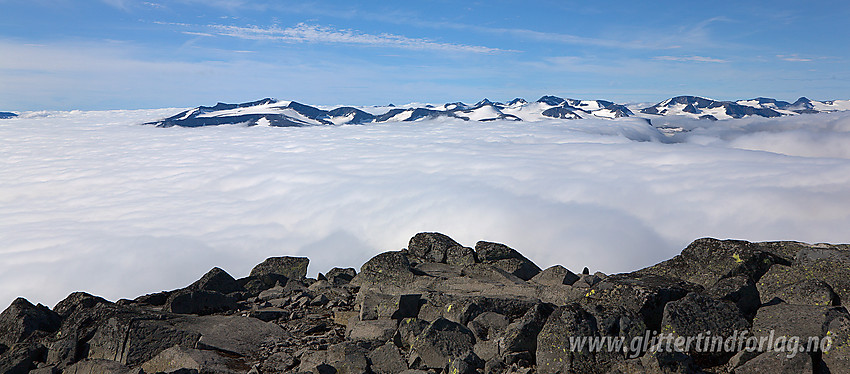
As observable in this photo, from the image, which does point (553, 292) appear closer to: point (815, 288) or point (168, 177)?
point (815, 288)

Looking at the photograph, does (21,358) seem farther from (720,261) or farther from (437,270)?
(720,261)

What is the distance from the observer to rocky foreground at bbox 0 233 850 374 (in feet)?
31.8

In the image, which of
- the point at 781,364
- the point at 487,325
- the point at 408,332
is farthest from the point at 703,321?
the point at 408,332

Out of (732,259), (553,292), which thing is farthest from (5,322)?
(732,259)

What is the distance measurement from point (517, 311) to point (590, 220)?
127 metres

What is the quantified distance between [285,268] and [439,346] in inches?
483

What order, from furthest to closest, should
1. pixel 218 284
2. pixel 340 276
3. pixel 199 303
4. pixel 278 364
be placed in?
pixel 340 276, pixel 218 284, pixel 199 303, pixel 278 364

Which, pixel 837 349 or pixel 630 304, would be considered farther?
pixel 630 304

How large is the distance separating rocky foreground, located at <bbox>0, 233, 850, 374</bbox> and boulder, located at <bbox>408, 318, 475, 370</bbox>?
0.07ft

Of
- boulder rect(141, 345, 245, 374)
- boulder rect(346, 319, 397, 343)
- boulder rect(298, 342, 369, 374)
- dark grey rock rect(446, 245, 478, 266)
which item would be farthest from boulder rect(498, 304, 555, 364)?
dark grey rock rect(446, 245, 478, 266)

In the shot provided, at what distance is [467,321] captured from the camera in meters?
12.2

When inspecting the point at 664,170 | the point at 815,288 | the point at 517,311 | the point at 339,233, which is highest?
the point at 815,288

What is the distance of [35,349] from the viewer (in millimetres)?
13109

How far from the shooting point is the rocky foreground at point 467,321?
968cm
